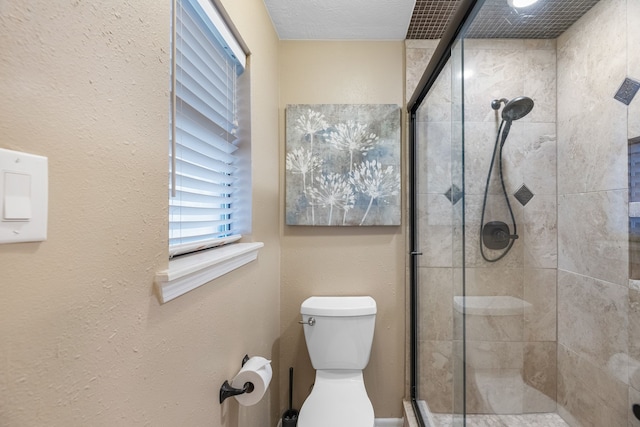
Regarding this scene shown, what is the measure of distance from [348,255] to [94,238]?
1434 millimetres

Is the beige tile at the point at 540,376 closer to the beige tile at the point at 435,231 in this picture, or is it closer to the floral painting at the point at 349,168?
the beige tile at the point at 435,231

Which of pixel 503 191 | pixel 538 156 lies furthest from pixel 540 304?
pixel 538 156

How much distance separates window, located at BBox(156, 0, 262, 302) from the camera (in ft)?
2.65

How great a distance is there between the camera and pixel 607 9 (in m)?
0.94

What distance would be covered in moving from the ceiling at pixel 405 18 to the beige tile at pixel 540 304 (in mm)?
929

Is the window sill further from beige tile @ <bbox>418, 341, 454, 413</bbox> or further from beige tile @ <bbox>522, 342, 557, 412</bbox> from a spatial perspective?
beige tile @ <bbox>522, 342, 557, 412</bbox>

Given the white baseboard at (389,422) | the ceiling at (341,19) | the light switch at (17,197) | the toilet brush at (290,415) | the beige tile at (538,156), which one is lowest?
the white baseboard at (389,422)

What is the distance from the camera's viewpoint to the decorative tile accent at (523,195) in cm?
119

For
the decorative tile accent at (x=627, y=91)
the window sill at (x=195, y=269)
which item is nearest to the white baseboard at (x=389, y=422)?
the window sill at (x=195, y=269)

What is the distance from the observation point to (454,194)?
4.14 feet

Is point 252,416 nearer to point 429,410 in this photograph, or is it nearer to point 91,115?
point 429,410

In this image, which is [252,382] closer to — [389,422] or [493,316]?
[493,316]

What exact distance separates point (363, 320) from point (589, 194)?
3.66 ft

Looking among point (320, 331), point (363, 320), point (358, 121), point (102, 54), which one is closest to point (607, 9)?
point (358, 121)
